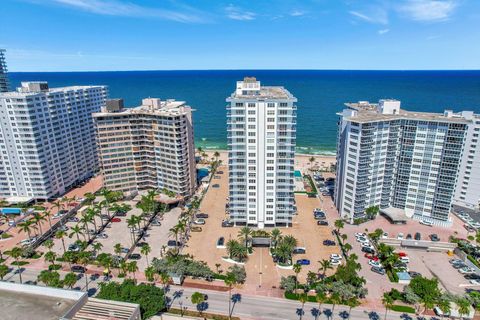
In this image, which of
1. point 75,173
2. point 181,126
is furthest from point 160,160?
point 75,173

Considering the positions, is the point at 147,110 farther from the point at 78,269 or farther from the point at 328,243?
the point at 328,243

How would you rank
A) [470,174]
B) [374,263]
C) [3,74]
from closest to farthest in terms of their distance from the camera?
1. [374,263]
2. [470,174]
3. [3,74]

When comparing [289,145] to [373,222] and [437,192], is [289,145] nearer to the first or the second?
[373,222]

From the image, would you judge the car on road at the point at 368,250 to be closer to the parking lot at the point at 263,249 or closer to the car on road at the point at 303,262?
the parking lot at the point at 263,249

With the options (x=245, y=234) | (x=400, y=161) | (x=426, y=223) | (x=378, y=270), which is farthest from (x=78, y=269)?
(x=426, y=223)

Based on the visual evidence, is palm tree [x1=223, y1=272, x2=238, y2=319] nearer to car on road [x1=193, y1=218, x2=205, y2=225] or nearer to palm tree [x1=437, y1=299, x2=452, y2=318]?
car on road [x1=193, y1=218, x2=205, y2=225]

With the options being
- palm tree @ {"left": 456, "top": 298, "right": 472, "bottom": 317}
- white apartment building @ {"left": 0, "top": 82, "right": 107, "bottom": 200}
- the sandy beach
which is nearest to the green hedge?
palm tree @ {"left": 456, "top": 298, "right": 472, "bottom": 317}
